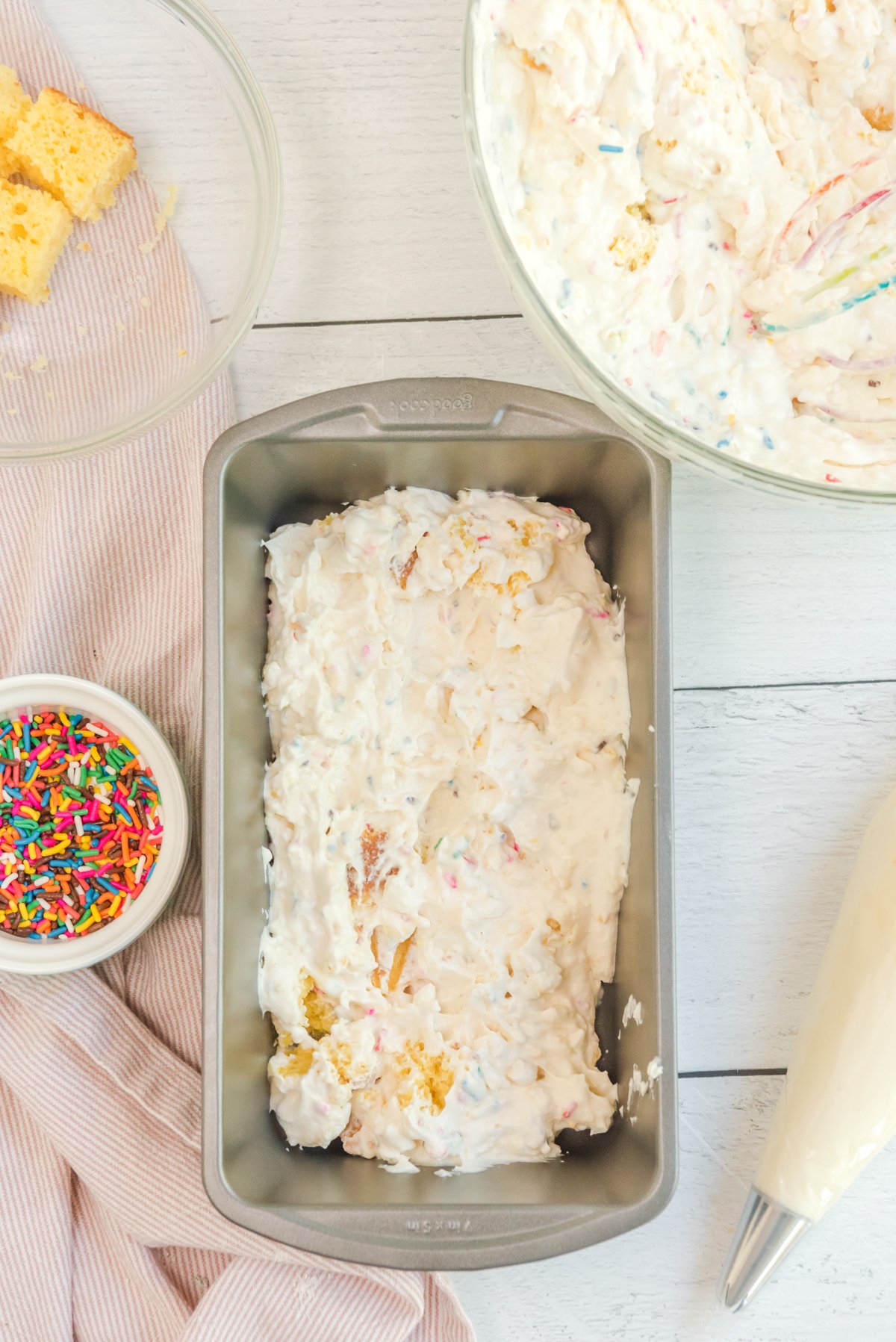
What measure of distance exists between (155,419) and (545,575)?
0.39 metres

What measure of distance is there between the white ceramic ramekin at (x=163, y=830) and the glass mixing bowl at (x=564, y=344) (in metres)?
0.50

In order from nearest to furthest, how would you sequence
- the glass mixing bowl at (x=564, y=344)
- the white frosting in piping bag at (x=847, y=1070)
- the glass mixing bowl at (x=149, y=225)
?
the glass mixing bowl at (x=564, y=344), the white frosting in piping bag at (x=847, y=1070), the glass mixing bowl at (x=149, y=225)

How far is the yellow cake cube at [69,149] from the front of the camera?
1.05m

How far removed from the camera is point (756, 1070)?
109 centimetres

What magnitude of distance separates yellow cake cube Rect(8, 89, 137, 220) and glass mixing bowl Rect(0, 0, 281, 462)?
0.11ft

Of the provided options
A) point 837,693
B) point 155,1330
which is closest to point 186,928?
point 155,1330

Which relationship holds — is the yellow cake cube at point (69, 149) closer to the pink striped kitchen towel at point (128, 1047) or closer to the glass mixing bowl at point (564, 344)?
the pink striped kitchen towel at point (128, 1047)

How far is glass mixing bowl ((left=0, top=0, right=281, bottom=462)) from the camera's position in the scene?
3.58ft

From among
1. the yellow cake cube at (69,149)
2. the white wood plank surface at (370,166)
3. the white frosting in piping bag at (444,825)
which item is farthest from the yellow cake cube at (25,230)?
the white frosting in piping bag at (444,825)

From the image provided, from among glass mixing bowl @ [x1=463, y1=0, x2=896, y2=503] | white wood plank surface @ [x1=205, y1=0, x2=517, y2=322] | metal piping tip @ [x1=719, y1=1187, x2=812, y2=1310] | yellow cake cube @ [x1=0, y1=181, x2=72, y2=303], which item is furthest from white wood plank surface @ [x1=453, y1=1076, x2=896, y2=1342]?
yellow cake cube @ [x1=0, y1=181, x2=72, y2=303]

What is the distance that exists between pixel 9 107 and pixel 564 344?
59cm

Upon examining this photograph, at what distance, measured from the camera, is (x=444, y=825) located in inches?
41.1

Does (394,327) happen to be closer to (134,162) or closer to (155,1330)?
(134,162)

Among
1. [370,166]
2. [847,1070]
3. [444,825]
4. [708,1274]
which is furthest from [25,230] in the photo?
[708,1274]
